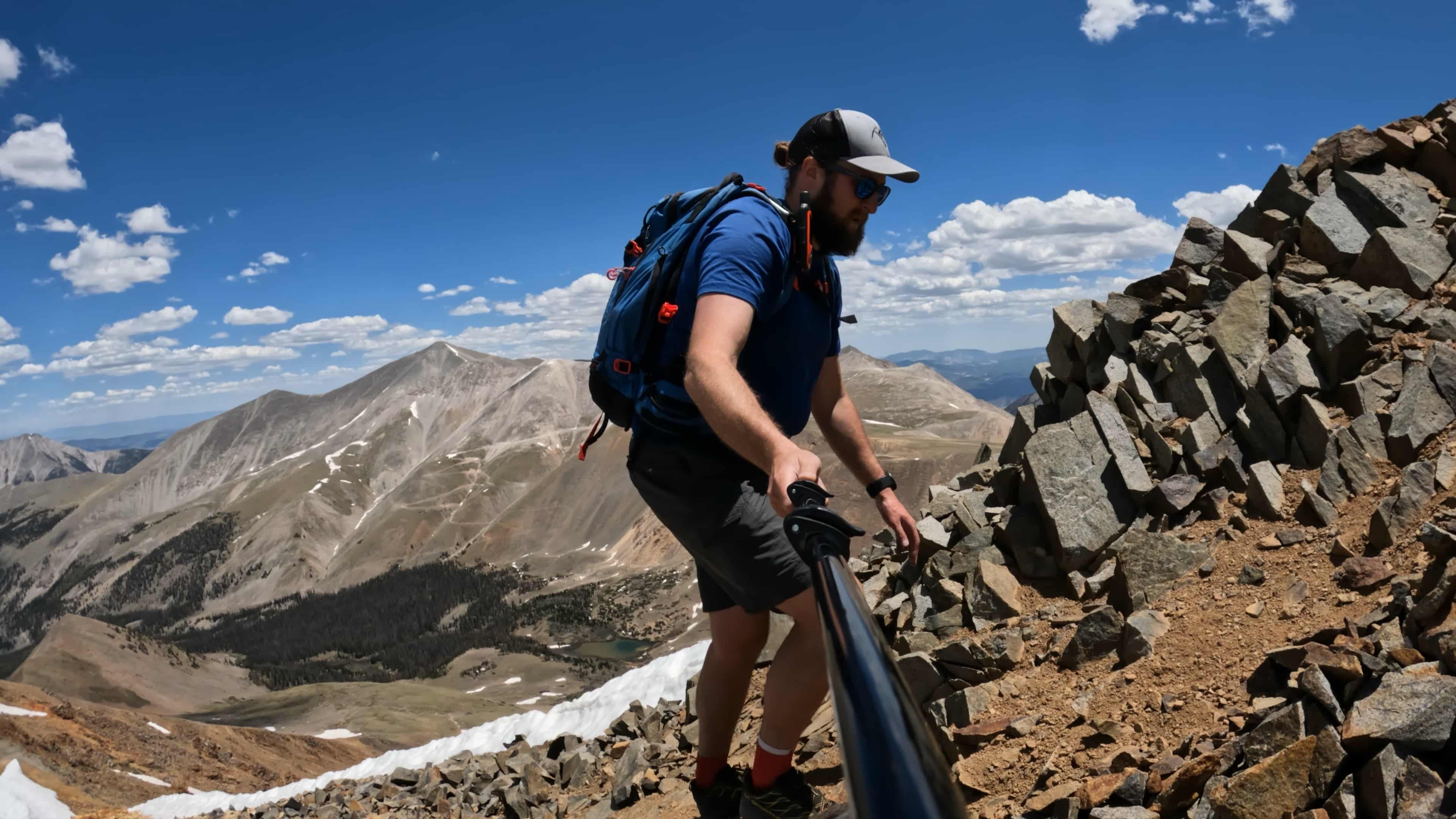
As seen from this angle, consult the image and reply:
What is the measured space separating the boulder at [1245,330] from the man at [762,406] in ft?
22.2

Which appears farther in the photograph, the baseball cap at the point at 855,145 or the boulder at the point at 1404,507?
the boulder at the point at 1404,507

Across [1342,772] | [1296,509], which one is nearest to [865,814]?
[1342,772]

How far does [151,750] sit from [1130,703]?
2006 inches

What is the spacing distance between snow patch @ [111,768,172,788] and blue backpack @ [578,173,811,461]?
4183cm

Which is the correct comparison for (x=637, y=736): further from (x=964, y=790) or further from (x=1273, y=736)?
(x=1273, y=736)

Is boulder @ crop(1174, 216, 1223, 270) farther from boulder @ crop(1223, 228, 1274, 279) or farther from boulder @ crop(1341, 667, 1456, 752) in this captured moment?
boulder @ crop(1341, 667, 1456, 752)

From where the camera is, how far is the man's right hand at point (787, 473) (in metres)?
2.58

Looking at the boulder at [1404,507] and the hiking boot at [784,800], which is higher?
the boulder at [1404,507]

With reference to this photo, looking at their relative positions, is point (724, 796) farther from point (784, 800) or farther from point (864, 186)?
point (864, 186)

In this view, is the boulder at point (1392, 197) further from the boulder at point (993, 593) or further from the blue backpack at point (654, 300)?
the blue backpack at point (654, 300)

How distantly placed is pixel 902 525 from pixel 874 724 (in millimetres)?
3259

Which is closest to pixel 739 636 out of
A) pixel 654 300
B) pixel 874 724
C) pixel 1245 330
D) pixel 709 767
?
pixel 709 767

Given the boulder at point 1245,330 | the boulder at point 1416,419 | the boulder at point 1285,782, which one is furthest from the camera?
the boulder at point 1245,330

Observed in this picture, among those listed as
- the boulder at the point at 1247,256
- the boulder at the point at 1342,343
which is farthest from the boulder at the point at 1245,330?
the boulder at the point at 1342,343
